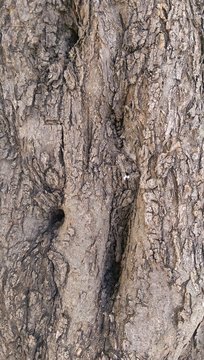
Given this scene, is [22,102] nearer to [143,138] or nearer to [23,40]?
[23,40]

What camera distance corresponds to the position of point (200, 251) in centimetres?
160

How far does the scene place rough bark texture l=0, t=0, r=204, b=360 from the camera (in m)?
1.58

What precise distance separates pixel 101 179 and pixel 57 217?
0.25 metres

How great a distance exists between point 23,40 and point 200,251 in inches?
37.5

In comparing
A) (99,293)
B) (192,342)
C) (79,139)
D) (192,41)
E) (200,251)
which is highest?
(192,41)

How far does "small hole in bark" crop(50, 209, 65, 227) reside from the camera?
180 centimetres

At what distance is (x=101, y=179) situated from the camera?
5.53ft

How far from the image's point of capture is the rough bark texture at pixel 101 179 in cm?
158

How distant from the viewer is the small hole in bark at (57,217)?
5.90 feet

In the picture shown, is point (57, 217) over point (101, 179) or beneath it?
beneath

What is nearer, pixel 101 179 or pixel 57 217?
pixel 101 179

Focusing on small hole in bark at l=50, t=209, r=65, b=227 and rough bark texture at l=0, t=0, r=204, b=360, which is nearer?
rough bark texture at l=0, t=0, r=204, b=360

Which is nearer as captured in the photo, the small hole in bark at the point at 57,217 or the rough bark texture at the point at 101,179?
the rough bark texture at the point at 101,179

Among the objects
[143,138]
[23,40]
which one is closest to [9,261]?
[143,138]
